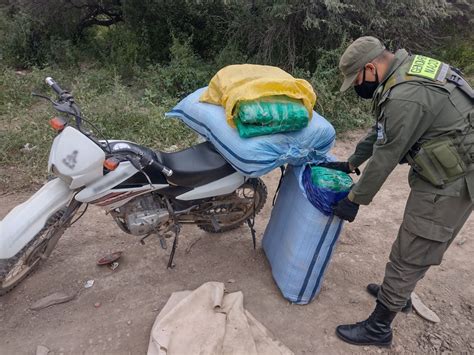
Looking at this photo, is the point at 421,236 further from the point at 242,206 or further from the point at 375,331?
the point at 242,206

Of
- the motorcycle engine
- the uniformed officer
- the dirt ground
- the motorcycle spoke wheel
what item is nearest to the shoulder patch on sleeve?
the uniformed officer

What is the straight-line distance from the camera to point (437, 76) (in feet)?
6.37

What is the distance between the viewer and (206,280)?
9.75 feet

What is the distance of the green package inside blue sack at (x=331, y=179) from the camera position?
95.3 inches

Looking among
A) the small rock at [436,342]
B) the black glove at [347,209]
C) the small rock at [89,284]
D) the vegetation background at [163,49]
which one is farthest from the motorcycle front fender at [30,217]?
the small rock at [436,342]

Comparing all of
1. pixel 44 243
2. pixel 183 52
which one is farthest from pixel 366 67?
pixel 183 52

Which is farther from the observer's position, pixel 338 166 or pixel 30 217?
pixel 338 166

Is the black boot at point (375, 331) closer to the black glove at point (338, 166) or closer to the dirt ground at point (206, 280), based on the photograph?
the dirt ground at point (206, 280)

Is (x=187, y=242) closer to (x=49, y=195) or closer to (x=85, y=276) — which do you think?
(x=85, y=276)

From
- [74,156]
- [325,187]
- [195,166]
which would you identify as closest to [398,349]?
[325,187]

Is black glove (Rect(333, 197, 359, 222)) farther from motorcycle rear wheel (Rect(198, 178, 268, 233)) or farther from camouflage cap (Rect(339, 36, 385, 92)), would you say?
motorcycle rear wheel (Rect(198, 178, 268, 233))

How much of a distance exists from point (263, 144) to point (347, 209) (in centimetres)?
62

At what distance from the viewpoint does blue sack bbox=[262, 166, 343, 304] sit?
247cm

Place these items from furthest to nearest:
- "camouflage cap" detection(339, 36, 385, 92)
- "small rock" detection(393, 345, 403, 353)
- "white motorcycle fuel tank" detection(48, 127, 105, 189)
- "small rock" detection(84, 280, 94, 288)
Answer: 1. "small rock" detection(84, 280, 94, 288)
2. "small rock" detection(393, 345, 403, 353)
3. "white motorcycle fuel tank" detection(48, 127, 105, 189)
4. "camouflage cap" detection(339, 36, 385, 92)
